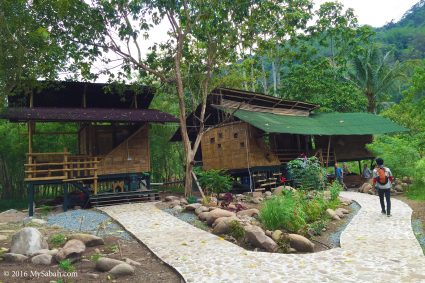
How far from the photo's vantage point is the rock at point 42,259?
623cm

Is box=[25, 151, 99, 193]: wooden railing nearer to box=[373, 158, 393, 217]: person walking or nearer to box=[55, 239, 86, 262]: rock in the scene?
box=[55, 239, 86, 262]: rock

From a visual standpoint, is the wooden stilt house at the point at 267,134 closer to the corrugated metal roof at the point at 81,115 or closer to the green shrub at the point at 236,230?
the corrugated metal roof at the point at 81,115

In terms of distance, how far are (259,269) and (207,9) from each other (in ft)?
34.5

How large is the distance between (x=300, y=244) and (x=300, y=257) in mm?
614

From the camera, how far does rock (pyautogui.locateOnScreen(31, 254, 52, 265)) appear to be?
623cm

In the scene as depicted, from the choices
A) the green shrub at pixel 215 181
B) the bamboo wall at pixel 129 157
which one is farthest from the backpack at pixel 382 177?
the bamboo wall at pixel 129 157

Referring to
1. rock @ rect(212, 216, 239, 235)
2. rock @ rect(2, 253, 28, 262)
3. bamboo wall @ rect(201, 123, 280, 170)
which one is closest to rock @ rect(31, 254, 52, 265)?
rock @ rect(2, 253, 28, 262)

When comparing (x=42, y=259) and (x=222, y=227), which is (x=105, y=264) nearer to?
(x=42, y=259)

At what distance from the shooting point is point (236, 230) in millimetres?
8195

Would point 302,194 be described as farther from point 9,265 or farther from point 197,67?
point 197,67

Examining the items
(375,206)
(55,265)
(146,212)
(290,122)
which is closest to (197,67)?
(290,122)

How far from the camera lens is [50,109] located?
14.3 m

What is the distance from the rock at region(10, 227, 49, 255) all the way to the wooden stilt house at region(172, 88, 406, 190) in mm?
9646

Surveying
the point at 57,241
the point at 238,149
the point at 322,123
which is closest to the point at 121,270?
the point at 57,241
